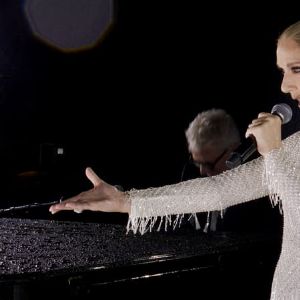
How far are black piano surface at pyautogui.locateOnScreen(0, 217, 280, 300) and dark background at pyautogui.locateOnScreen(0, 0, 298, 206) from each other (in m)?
2.05

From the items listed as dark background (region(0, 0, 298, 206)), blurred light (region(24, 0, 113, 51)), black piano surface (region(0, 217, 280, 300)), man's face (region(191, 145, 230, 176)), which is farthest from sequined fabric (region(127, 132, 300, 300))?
blurred light (region(24, 0, 113, 51))

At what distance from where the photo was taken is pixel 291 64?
0.83 m

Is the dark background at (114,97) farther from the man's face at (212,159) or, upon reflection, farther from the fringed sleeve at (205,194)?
the fringed sleeve at (205,194)

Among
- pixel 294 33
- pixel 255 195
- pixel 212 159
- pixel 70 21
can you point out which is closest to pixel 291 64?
pixel 294 33

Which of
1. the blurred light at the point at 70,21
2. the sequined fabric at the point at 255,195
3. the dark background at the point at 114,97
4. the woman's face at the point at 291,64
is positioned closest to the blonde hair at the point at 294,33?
the woman's face at the point at 291,64

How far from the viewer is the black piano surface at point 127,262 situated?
1159mm

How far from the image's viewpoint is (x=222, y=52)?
12.2 ft

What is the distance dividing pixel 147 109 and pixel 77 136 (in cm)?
75

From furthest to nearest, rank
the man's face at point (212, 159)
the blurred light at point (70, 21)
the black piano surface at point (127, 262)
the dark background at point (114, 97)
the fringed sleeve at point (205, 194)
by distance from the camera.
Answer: the blurred light at point (70, 21)
the dark background at point (114, 97)
the man's face at point (212, 159)
the black piano surface at point (127, 262)
the fringed sleeve at point (205, 194)

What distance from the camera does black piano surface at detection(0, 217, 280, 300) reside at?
3.80 feet

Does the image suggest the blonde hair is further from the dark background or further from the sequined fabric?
the dark background

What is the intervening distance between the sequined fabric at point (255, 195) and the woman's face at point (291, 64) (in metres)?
0.10

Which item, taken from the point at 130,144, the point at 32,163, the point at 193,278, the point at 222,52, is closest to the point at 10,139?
the point at 32,163

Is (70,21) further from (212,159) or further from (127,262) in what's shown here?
(127,262)
